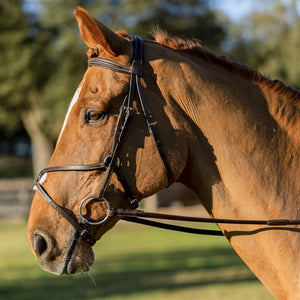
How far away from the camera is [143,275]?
10.9 meters

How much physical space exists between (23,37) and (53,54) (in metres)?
1.61

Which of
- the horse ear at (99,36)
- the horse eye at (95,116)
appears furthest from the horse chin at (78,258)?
the horse ear at (99,36)

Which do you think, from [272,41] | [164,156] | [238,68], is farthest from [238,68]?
[272,41]

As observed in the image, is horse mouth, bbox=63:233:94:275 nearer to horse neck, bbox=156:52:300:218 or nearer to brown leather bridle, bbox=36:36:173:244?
brown leather bridle, bbox=36:36:173:244

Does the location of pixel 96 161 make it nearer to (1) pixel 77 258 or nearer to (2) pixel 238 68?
(1) pixel 77 258

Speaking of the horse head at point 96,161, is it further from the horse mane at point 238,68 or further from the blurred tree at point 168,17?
the blurred tree at point 168,17

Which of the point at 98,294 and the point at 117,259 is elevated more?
the point at 117,259

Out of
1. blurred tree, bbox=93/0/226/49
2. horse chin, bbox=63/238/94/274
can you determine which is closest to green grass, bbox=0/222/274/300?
horse chin, bbox=63/238/94/274

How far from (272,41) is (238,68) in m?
23.9

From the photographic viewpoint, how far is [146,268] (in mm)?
11656

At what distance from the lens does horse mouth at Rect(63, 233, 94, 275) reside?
2.61 m

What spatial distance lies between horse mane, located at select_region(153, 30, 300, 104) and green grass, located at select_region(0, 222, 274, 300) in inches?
236

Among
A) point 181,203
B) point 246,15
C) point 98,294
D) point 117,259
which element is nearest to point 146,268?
point 117,259

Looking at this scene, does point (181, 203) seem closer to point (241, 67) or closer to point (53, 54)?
point (53, 54)
